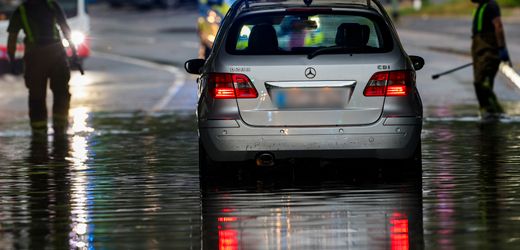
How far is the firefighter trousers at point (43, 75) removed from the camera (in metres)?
19.0

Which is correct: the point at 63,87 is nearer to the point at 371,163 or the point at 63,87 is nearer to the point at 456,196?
the point at 371,163

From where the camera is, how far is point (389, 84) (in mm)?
12219

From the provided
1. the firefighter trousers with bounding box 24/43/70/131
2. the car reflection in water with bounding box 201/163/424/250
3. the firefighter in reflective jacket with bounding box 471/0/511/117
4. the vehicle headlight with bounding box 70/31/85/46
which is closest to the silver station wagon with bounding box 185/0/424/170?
the car reflection in water with bounding box 201/163/424/250

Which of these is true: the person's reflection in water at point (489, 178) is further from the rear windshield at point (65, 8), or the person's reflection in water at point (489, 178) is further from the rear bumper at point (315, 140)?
the rear windshield at point (65, 8)

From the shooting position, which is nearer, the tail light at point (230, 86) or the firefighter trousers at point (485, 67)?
the tail light at point (230, 86)

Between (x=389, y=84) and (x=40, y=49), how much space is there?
7.55 m

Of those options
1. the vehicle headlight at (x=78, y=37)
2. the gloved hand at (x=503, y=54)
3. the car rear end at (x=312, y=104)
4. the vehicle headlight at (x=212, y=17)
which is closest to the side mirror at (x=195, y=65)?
the car rear end at (x=312, y=104)

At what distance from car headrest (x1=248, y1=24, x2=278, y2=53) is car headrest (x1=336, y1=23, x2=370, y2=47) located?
0.50m

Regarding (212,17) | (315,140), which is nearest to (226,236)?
(315,140)

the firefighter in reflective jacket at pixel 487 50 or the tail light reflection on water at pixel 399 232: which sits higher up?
the tail light reflection on water at pixel 399 232

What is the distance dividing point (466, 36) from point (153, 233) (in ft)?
102

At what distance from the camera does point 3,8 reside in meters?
34.3

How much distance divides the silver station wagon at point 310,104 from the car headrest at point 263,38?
0.26 feet

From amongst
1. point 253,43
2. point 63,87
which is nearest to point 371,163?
point 253,43
